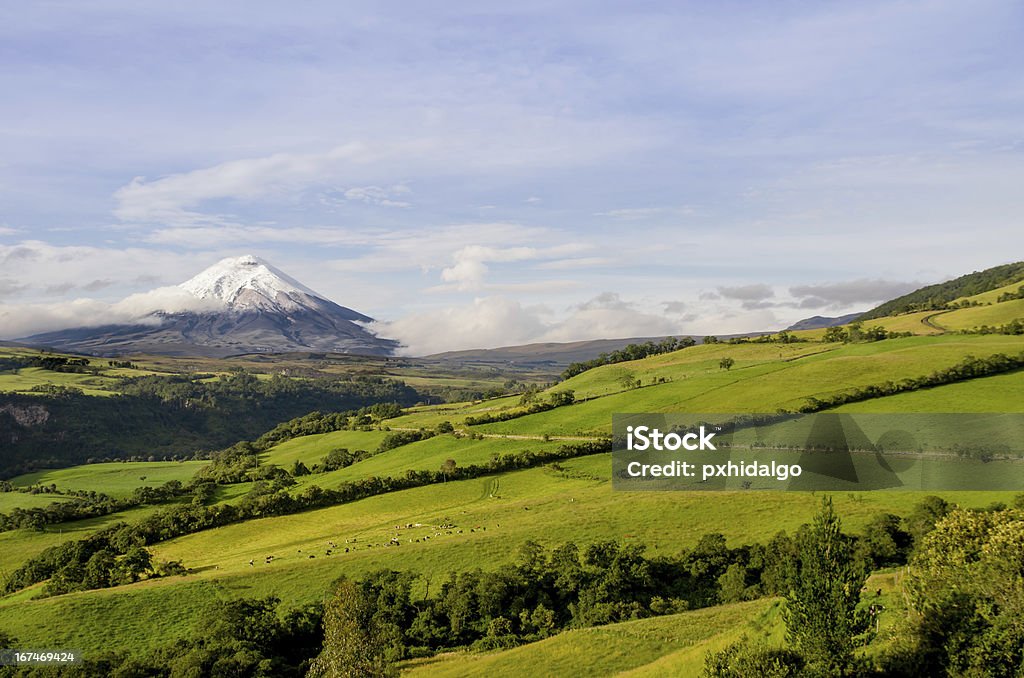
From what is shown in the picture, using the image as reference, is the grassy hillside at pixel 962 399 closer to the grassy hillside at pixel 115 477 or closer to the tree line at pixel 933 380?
the tree line at pixel 933 380

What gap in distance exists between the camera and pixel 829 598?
1314 inches

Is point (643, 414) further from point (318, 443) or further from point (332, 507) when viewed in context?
point (318, 443)

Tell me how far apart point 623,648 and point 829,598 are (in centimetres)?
1993

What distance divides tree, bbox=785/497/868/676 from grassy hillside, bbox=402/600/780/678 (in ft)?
31.2

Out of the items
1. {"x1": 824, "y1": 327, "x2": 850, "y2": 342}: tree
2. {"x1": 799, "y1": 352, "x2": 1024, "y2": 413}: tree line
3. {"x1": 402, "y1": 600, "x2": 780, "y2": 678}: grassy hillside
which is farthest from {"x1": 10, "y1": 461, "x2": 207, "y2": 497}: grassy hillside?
{"x1": 824, "y1": 327, "x2": 850, "y2": 342}: tree

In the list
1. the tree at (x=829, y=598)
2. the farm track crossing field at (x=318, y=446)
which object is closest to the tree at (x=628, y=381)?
the farm track crossing field at (x=318, y=446)

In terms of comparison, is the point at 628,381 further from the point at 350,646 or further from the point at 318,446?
the point at 350,646

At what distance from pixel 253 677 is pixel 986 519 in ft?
172

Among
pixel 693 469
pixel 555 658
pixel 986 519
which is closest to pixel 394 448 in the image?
pixel 693 469

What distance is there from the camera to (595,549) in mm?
65688

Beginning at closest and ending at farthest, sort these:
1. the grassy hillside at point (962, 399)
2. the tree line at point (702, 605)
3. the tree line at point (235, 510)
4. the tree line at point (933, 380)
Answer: the tree line at point (702, 605), the tree line at point (235, 510), the grassy hillside at point (962, 399), the tree line at point (933, 380)

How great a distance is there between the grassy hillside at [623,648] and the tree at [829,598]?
9.51 meters

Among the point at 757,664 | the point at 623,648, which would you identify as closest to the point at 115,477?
the point at 623,648

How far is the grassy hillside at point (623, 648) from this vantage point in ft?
149
